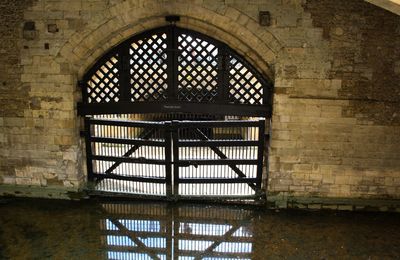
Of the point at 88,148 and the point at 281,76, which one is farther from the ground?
the point at 281,76

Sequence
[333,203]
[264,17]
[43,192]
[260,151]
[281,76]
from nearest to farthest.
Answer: [264,17] < [281,76] < [333,203] < [260,151] < [43,192]

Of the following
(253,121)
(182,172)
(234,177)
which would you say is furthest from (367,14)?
(182,172)

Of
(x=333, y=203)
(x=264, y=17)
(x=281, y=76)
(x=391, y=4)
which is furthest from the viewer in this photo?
(x=333, y=203)

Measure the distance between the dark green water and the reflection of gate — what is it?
0.42 metres

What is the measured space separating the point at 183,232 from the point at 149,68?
2717 mm

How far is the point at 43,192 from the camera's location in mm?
6691

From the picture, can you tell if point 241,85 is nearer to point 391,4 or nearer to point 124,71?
point 124,71

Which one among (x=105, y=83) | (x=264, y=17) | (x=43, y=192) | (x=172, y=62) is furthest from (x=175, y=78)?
(x=43, y=192)

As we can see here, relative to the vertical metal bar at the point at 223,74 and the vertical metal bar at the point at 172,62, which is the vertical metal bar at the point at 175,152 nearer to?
the vertical metal bar at the point at 172,62

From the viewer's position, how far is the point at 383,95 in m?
5.86

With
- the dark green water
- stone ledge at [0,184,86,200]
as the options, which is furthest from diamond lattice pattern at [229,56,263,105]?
stone ledge at [0,184,86,200]

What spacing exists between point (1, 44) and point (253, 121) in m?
4.30

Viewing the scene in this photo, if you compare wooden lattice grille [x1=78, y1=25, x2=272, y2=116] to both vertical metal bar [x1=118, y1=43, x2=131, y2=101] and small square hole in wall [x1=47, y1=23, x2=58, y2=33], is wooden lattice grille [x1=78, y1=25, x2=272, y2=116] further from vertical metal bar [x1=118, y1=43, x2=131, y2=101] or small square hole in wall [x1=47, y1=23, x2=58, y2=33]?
small square hole in wall [x1=47, y1=23, x2=58, y2=33]

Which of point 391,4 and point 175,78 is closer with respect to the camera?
point 391,4
